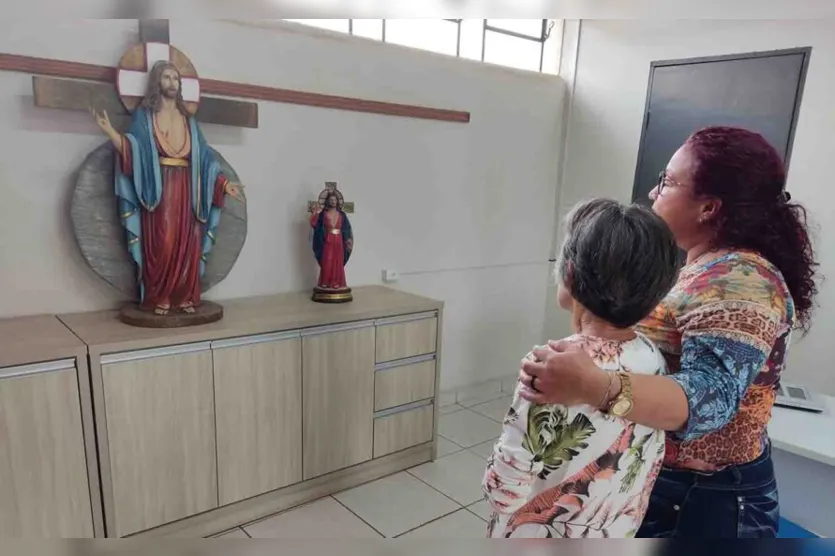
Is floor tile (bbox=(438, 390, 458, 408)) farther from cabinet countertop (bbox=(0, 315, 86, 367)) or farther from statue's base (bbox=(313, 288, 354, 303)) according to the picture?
cabinet countertop (bbox=(0, 315, 86, 367))

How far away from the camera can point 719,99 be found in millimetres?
3078

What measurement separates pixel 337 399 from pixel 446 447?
2.92 ft

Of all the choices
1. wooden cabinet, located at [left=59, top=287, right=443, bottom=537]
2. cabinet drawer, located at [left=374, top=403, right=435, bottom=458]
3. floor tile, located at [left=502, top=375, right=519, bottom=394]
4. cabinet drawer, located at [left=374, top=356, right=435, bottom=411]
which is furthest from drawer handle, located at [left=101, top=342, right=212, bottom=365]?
floor tile, located at [left=502, top=375, right=519, bottom=394]

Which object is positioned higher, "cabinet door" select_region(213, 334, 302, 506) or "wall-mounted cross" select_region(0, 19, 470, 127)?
"wall-mounted cross" select_region(0, 19, 470, 127)

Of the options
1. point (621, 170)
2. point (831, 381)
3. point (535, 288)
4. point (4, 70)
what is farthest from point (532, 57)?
point (4, 70)

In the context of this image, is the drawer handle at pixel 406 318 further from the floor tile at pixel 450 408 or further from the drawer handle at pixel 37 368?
the drawer handle at pixel 37 368

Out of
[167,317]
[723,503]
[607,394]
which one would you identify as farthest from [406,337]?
[607,394]

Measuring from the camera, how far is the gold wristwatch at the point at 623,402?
31.3 inches

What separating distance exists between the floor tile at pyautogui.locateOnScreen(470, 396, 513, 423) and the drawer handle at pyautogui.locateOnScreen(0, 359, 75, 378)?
2.41m

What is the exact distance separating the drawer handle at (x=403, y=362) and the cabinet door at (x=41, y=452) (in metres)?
1.22

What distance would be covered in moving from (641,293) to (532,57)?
3.40 meters

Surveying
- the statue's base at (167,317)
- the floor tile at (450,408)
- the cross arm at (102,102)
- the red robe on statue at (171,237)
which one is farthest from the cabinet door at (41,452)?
the floor tile at (450,408)

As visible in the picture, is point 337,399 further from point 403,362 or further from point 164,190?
point 164,190

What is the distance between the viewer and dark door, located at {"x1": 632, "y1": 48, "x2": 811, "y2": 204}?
9.12ft
